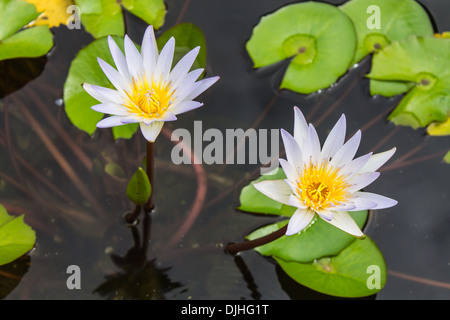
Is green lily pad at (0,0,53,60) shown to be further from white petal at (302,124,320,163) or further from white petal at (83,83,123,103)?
white petal at (302,124,320,163)

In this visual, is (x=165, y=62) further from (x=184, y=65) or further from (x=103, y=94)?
(x=103, y=94)

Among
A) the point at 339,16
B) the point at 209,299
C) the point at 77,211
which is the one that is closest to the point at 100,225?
the point at 77,211

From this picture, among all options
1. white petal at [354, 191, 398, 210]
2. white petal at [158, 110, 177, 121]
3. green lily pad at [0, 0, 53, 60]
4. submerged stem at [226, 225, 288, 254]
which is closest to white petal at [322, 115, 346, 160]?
white petal at [354, 191, 398, 210]

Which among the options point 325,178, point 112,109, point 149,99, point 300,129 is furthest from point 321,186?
point 112,109

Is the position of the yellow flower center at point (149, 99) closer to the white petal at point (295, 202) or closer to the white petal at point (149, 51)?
the white petal at point (149, 51)

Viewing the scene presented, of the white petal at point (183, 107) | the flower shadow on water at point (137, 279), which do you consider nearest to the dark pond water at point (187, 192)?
the flower shadow on water at point (137, 279)

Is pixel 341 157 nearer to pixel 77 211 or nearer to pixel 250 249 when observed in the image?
pixel 250 249

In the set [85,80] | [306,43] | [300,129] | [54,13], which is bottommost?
[300,129]
